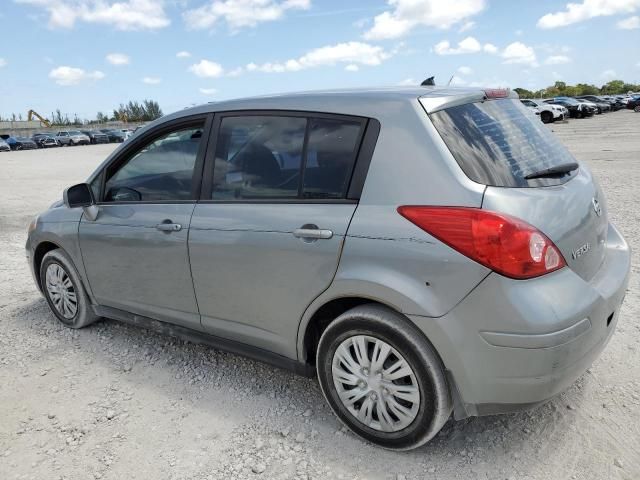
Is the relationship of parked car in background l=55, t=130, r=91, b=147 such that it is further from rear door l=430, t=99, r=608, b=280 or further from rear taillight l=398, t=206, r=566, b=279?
rear taillight l=398, t=206, r=566, b=279

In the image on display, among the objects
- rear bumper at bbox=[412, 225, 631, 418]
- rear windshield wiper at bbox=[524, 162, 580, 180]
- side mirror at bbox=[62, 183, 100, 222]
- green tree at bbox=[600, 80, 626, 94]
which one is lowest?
green tree at bbox=[600, 80, 626, 94]

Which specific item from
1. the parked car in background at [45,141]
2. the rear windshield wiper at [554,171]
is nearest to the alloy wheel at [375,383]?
the rear windshield wiper at [554,171]

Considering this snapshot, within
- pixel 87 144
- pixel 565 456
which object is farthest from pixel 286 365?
pixel 87 144

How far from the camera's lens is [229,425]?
9.53ft

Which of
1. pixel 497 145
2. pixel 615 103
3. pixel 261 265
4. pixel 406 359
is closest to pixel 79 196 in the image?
pixel 261 265

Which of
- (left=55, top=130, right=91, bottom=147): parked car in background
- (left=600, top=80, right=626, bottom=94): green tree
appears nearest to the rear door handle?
(left=55, top=130, right=91, bottom=147): parked car in background

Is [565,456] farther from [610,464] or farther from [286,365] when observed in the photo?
[286,365]

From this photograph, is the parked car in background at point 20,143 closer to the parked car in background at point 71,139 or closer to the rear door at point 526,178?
the parked car in background at point 71,139

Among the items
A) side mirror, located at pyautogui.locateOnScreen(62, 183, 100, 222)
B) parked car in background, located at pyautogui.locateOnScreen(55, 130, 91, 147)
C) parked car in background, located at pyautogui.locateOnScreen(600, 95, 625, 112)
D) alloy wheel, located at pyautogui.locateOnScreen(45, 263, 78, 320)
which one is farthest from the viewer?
parked car in background, located at pyautogui.locateOnScreen(55, 130, 91, 147)

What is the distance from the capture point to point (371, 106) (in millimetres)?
2564

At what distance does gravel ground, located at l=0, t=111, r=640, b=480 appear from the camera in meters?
2.52

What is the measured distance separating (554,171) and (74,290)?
350 cm

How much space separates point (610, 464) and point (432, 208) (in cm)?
145

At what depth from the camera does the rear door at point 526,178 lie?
227 cm
